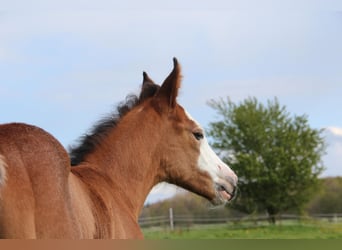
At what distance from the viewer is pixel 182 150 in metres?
4.73

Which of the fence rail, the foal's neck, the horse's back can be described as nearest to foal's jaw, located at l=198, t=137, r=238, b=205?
the foal's neck

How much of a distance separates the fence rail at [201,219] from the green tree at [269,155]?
0.67m

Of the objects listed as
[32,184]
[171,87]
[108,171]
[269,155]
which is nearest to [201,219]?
[269,155]

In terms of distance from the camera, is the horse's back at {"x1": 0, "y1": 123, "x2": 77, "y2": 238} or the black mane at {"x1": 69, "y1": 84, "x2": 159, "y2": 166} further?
the black mane at {"x1": 69, "y1": 84, "x2": 159, "y2": 166}

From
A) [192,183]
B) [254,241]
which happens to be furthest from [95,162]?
[254,241]

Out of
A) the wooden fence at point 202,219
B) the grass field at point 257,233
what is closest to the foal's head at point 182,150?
the grass field at point 257,233

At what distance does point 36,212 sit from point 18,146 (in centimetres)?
39

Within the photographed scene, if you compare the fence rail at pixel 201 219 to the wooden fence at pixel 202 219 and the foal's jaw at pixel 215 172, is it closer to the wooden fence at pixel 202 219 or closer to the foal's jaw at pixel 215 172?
the wooden fence at pixel 202 219

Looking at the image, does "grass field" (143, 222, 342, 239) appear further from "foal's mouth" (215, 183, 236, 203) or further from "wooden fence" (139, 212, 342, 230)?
"foal's mouth" (215, 183, 236, 203)

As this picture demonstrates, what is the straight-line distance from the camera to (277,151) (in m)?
31.5

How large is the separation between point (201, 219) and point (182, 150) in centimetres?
2398

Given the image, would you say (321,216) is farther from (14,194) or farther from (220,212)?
(14,194)

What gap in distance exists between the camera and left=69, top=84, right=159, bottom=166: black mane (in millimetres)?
4406

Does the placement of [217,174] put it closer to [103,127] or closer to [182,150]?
[182,150]
